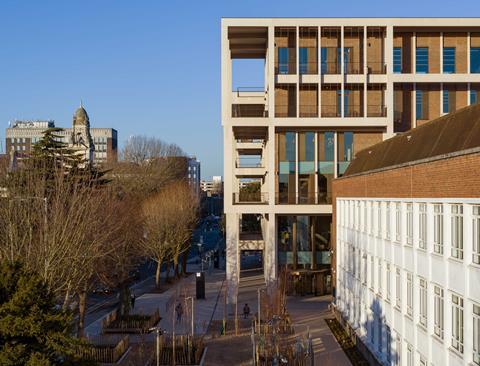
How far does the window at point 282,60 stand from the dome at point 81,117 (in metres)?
87.4

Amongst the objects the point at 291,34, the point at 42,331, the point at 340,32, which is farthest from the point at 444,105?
the point at 42,331

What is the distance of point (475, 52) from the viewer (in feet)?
132

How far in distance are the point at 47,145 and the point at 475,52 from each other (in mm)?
31427

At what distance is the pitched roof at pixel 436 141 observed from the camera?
15703 millimetres

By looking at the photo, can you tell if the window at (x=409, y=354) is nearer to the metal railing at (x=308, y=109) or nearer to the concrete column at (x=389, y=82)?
the concrete column at (x=389, y=82)

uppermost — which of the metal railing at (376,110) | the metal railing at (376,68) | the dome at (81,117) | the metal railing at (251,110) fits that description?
the dome at (81,117)

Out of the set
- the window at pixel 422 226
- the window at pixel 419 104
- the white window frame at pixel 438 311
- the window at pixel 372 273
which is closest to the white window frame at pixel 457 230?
the white window frame at pixel 438 311

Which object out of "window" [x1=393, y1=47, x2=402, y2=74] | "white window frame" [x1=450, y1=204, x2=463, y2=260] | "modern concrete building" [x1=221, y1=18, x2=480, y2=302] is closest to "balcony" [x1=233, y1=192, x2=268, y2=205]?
"modern concrete building" [x1=221, y1=18, x2=480, y2=302]

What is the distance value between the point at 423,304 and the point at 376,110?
82.2 feet

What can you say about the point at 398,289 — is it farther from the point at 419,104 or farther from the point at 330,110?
the point at 419,104

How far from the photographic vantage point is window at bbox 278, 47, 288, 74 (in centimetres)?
4022

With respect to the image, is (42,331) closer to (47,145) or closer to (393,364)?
(393,364)

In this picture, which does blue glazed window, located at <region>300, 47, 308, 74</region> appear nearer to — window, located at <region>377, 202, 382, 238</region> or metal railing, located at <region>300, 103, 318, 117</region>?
A: metal railing, located at <region>300, 103, 318, 117</region>

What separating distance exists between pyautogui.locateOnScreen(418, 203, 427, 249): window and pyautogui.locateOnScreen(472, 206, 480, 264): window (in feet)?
11.2
